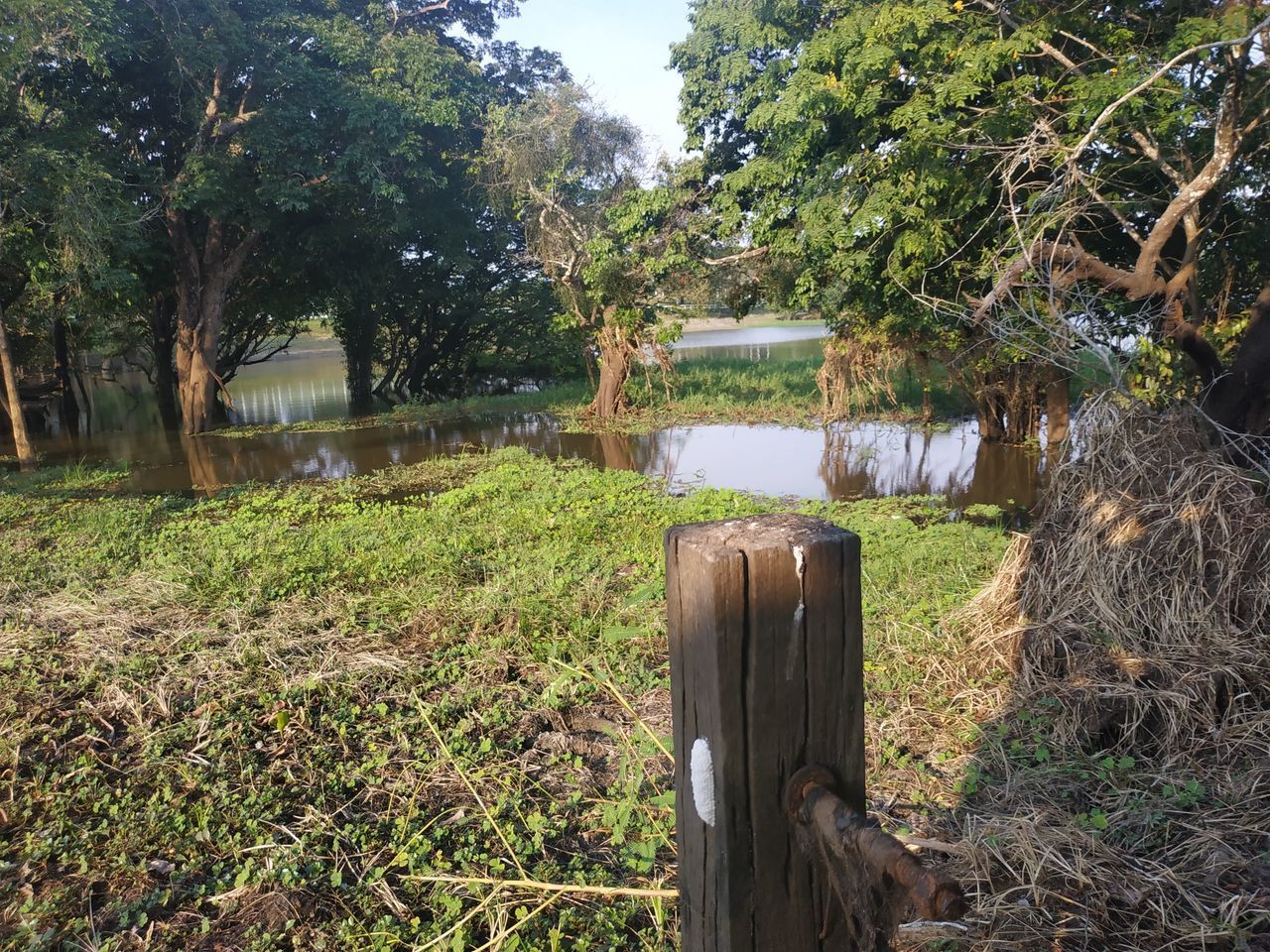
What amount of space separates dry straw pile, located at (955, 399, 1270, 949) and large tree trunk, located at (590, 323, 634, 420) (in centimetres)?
1239

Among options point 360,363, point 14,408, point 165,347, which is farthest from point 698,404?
point 165,347

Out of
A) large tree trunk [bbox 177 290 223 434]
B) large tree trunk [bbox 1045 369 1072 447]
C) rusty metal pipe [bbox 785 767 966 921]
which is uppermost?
large tree trunk [bbox 177 290 223 434]

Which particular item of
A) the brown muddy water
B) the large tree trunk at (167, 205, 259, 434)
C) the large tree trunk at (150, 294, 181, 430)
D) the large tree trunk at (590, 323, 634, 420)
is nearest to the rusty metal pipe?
the brown muddy water

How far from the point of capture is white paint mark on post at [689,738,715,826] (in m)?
1.22

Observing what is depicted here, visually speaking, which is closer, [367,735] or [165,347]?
[367,735]

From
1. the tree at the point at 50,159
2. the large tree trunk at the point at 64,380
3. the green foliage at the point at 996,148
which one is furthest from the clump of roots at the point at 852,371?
the large tree trunk at the point at 64,380

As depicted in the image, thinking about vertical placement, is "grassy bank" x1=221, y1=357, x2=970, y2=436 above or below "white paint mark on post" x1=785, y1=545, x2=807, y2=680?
below

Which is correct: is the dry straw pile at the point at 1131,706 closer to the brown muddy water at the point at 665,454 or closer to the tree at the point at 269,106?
the brown muddy water at the point at 665,454

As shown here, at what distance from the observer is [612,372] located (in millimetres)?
16562

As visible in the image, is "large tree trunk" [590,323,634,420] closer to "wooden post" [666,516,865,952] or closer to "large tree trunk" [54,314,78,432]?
"large tree trunk" [54,314,78,432]

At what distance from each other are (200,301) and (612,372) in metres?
8.71

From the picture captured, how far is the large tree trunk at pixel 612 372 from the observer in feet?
52.5

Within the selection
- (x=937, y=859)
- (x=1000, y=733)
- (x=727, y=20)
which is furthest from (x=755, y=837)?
(x=727, y=20)

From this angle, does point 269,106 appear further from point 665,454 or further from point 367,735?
point 367,735
